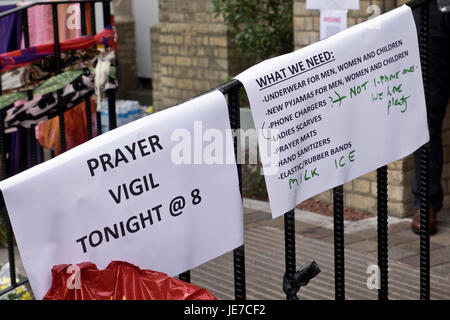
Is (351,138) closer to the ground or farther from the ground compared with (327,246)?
farther from the ground

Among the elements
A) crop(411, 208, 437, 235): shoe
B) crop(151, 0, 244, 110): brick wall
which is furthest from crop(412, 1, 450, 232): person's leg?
crop(151, 0, 244, 110): brick wall

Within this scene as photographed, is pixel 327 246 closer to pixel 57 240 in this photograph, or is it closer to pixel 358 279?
pixel 358 279

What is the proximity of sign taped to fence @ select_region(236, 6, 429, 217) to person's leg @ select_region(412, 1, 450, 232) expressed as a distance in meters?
1.91

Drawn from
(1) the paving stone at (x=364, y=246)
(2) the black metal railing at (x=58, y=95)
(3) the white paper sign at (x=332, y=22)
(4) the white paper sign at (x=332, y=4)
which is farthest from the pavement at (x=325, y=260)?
(4) the white paper sign at (x=332, y=4)

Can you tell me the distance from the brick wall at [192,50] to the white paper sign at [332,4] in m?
1.98

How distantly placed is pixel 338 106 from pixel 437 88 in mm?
2385

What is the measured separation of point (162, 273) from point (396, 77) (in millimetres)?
994

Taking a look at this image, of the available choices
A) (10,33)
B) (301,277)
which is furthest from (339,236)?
(10,33)

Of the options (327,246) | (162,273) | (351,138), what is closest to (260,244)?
(327,246)

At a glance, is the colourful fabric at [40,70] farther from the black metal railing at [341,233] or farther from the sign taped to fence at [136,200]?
the sign taped to fence at [136,200]

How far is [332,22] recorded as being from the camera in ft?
18.0

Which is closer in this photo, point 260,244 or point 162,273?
point 162,273
